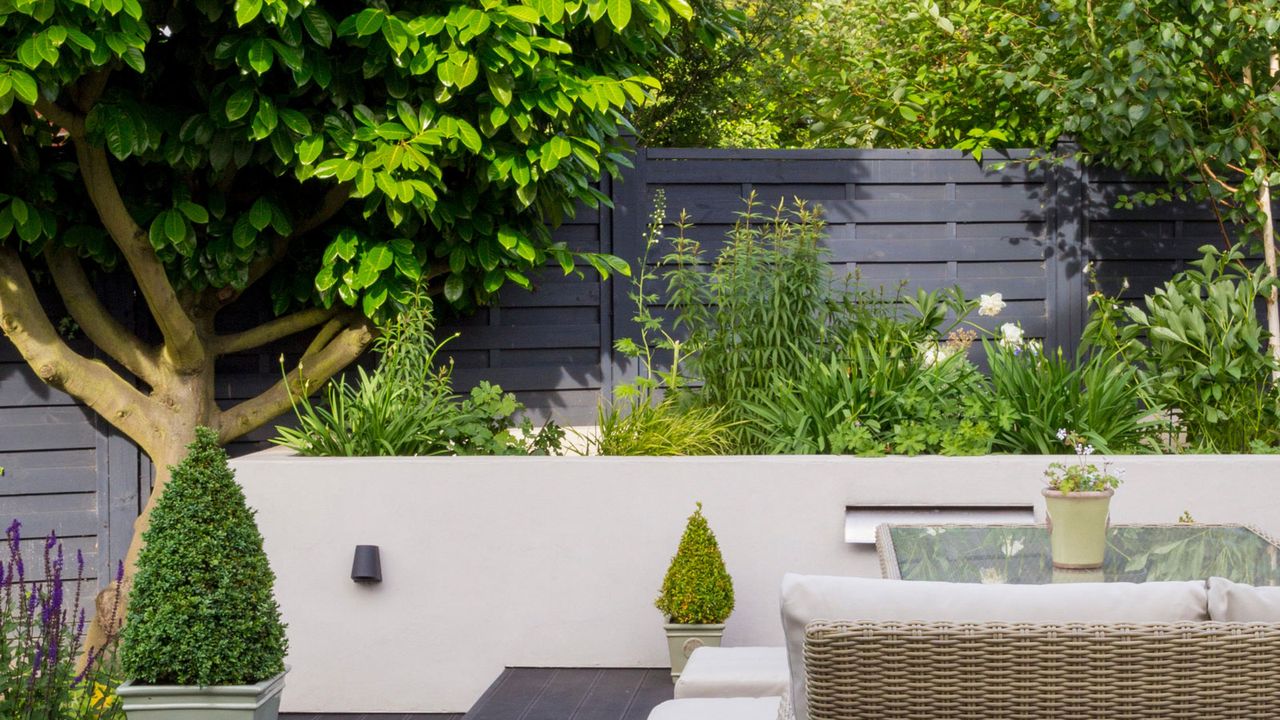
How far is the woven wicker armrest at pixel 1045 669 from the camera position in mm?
1975

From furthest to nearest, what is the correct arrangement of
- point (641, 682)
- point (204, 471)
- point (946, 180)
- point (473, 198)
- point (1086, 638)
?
point (946, 180), point (473, 198), point (641, 682), point (204, 471), point (1086, 638)

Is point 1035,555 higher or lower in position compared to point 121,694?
higher

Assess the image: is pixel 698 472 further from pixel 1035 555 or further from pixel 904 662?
pixel 904 662

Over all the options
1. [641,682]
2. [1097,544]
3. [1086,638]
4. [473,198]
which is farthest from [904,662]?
[473,198]

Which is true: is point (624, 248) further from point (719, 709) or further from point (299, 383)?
point (719, 709)

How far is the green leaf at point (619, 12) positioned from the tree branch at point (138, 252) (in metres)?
1.90

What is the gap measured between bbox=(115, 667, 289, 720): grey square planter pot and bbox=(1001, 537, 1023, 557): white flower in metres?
1.96

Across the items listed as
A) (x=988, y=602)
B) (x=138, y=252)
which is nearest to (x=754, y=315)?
(x=138, y=252)

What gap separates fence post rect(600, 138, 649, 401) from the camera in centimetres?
530

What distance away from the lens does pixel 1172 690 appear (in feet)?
6.51

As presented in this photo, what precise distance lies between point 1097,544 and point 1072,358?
2567 mm

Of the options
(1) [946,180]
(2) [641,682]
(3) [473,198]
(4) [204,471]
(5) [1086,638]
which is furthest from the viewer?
(1) [946,180]

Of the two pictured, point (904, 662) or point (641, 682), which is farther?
point (641, 682)

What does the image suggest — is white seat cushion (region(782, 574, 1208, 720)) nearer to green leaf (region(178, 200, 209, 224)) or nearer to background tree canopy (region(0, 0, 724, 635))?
background tree canopy (region(0, 0, 724, 635))
